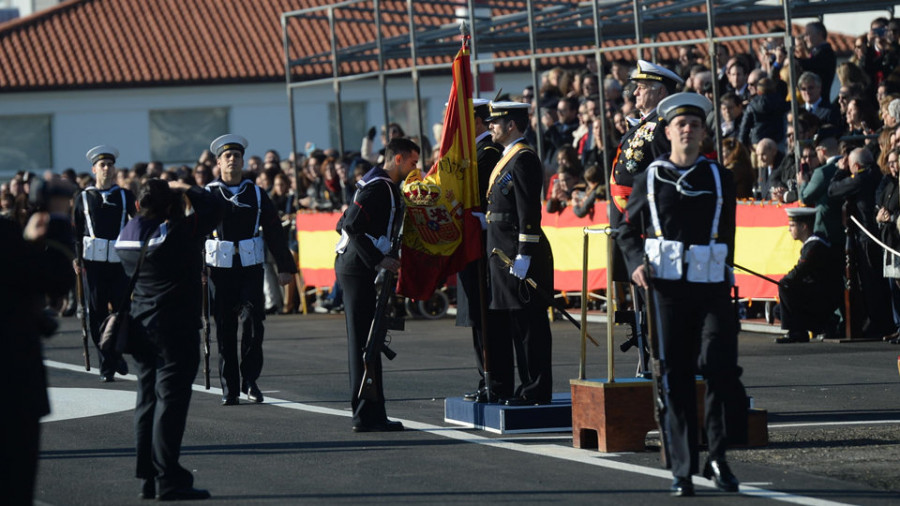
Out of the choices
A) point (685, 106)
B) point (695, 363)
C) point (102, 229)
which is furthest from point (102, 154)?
point (695, 363)

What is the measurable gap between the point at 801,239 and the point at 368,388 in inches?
278

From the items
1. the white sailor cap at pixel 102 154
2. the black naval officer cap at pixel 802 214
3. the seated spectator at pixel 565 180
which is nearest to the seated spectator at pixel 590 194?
the seated spectator at pixel 565 180

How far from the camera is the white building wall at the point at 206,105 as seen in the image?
156ft

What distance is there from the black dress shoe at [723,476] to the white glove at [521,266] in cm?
264

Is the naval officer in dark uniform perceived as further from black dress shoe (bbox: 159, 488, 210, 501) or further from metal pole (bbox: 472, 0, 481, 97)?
metal pole (bbox: 472, 0, 481, 97)

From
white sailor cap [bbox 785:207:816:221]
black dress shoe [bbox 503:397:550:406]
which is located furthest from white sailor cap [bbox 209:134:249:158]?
white sailor cap [bbox 785:207:816:221]

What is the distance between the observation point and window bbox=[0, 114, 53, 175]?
156 feet

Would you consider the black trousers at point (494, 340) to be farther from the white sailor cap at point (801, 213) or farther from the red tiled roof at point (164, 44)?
the red tiled roof at point (164, 44)

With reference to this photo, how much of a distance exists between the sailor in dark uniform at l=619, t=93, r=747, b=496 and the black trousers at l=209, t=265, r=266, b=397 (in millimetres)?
5207

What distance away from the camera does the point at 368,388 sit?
11.1 metres

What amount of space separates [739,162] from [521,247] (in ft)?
24.9

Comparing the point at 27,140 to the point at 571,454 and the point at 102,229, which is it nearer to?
the point at 102,229

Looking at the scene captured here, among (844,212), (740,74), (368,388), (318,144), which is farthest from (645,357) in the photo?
(318,144)

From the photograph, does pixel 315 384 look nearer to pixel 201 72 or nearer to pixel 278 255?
pixel 278 255
